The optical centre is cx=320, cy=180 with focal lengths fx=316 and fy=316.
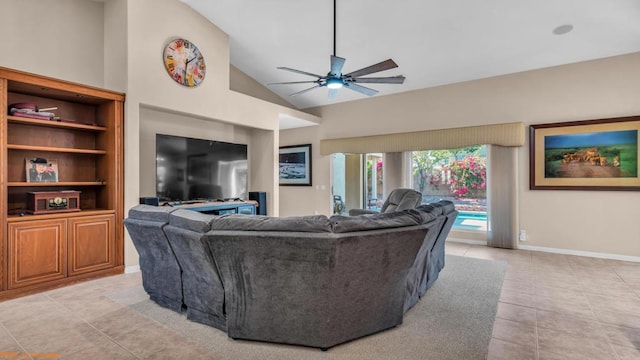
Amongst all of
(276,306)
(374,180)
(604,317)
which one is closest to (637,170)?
(604,317)

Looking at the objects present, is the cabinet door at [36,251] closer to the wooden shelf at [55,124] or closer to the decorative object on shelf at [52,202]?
the decorative object on shelf at [52,202]

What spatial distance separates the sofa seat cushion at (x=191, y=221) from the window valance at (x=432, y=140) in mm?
4613

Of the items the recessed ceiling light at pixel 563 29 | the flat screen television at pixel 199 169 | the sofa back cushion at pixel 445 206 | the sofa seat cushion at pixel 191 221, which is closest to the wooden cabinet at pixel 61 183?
the flat screen television at pixel 199 169

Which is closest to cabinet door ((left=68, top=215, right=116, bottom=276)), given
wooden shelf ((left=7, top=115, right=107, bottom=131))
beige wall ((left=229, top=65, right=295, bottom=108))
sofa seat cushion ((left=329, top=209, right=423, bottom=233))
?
wooden shelf ((left=7, top=115, right=107, bottom=131))

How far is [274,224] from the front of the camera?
2045 mm

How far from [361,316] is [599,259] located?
14.4 ft

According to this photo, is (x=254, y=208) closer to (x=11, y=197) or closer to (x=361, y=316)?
(x=11, y=197)

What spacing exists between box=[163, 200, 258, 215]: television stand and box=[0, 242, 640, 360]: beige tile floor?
1266 millimetres

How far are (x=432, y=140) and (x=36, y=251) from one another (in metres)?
5.82

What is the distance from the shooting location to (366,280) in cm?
215

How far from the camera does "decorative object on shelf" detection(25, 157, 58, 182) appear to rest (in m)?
3.54

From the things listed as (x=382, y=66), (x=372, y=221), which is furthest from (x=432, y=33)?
(x=372, y=221)

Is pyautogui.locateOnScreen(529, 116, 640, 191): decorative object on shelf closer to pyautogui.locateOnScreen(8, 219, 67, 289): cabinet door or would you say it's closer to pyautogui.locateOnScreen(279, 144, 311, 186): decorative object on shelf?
pyautogui.locateOnScreen(279, 144, 311, 186): decorative object on shelf

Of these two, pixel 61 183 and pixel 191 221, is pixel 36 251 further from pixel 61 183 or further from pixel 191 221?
pixel 191 221
